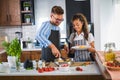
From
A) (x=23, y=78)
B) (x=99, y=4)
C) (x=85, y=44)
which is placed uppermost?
(x=99, y=4)

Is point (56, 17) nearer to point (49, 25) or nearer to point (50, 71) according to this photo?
point (49, 25)

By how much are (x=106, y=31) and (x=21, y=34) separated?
2091 millimetres

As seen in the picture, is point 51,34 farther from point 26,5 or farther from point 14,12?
point 14,12

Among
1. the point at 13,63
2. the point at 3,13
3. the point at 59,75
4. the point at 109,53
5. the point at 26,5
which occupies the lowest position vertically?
the point at 59,75

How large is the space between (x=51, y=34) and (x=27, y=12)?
2.07 meters

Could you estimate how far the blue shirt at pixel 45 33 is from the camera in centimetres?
327

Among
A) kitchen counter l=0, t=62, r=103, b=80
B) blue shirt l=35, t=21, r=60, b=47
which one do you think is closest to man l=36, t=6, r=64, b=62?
blue shirt l=35, t=21, r=60, b=47

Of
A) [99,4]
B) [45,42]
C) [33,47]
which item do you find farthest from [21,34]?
[45,42]

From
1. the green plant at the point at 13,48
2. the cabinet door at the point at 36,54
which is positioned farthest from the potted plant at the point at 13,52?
the cabinet door at the point at 36,54

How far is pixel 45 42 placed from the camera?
3279mm

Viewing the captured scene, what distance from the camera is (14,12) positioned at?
541cm

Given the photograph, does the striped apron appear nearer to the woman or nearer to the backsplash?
the woman

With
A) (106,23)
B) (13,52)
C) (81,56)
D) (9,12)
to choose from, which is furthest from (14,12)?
(13,52)

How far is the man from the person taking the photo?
3268 millimetres
